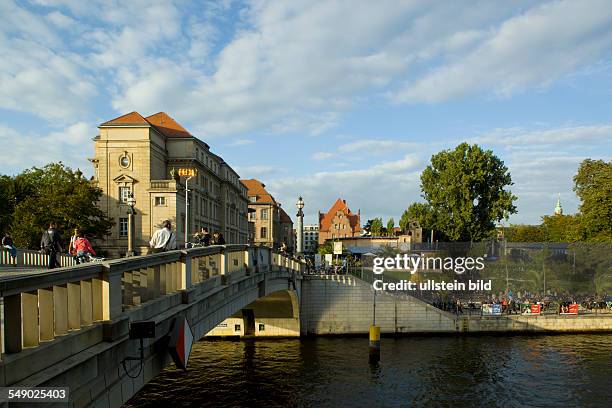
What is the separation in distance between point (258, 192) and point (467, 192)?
64.4m

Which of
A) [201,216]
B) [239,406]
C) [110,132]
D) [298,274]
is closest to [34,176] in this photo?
[110,132]

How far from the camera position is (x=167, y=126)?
206 ft

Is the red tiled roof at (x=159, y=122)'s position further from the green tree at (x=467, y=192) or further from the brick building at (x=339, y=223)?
the brick building at (x=339, y=223)

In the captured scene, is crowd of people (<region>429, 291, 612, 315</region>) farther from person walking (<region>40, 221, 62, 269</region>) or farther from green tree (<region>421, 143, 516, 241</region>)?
person walking (<region>40, 221, 62, 269</region>)

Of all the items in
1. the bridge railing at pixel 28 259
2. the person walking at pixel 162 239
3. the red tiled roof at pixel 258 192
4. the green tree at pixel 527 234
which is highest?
the red tiled roof at pixel 258 192

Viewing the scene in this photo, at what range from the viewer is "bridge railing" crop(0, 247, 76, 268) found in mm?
21531

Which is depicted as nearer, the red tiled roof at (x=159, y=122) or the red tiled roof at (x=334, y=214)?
the red tiled roof at (x=159, y=122)

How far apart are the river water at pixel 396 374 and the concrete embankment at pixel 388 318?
133 cm

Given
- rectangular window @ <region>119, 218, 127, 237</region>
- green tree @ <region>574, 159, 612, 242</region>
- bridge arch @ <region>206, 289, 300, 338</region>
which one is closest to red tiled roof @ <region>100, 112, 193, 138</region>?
rectangular window @ <region>119, 218, 127, 237</region>

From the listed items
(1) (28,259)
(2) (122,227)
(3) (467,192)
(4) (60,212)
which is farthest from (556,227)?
(1) (28,259)

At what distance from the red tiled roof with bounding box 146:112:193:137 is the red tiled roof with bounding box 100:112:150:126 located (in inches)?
182

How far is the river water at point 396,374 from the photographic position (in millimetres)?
21859

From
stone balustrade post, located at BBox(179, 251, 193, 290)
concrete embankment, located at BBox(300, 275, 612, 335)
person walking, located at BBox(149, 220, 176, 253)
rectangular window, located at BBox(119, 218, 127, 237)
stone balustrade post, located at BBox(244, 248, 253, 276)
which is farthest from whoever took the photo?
rectangular window, located at BBox(119, 218, 127, 237)

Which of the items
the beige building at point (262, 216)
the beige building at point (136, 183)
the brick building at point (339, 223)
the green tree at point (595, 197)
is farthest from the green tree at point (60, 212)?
the brick building at point (339, 223)
